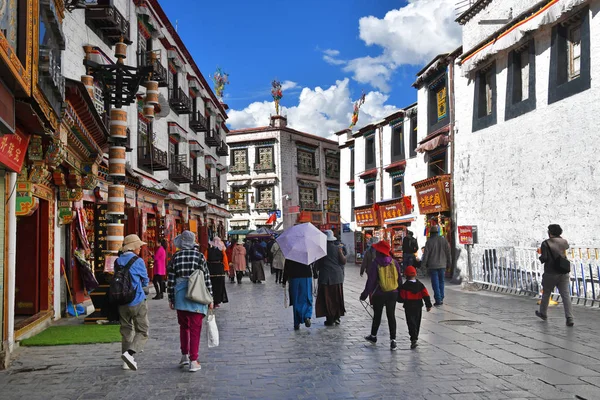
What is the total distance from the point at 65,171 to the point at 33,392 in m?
6.93

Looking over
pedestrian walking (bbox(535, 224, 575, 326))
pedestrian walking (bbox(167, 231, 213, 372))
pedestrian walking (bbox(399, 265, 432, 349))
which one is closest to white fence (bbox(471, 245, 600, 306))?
pedestrian walking (bbox(535, 224, 575, 326))

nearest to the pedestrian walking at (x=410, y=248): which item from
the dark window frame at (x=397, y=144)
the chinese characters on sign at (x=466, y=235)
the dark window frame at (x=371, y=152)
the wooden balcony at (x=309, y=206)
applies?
the chinese characters on sign at (x=466, y=235)

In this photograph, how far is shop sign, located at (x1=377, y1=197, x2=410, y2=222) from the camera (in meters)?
28.2

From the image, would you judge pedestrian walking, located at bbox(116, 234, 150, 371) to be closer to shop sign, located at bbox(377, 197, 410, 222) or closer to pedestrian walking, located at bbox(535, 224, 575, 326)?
pedestrian walking, located at bbox(535, 224, 575, 326)

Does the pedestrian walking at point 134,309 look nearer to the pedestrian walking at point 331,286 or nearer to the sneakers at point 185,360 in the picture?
the sneakers at point 185,360

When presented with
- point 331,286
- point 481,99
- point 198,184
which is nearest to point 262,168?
point 198,184

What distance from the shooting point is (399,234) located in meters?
29.2

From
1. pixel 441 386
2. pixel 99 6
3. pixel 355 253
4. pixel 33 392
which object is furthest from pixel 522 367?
pixel 355 253

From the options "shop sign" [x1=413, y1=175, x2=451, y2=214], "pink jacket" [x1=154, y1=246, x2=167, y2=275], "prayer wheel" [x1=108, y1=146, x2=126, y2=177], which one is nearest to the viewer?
"prayer wheel" [x1=108, y1=146, x2=126, y2=177]

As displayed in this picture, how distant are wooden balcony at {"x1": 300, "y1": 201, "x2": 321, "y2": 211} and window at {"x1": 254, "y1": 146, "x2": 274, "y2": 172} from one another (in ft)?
14.5

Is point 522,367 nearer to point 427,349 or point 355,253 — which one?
point 427,349

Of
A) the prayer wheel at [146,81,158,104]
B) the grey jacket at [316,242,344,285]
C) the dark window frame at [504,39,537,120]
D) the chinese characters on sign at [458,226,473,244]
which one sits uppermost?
the dark window frame at [504,39,537,120]

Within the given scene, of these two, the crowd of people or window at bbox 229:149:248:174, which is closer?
the crowd of people

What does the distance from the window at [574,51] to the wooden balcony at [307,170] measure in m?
36.4
